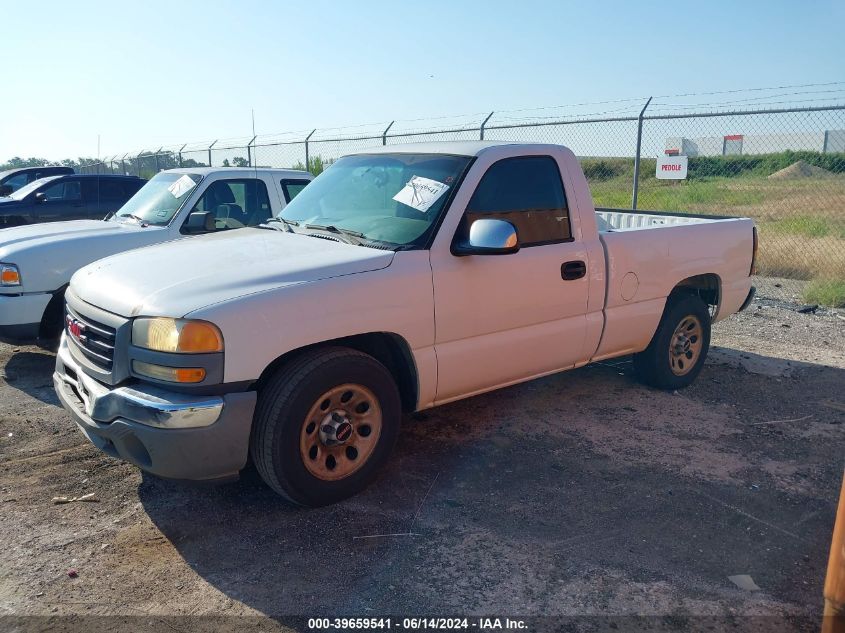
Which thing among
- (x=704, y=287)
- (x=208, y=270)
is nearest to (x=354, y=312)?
(x=208, y=270)

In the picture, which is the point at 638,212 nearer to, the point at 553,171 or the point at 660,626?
the point at 553,171

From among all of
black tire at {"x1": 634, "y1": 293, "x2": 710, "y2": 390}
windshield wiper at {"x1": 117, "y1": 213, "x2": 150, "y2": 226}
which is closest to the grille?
windshield wiper at {"x1": 117, "y1": 213, "x2": 150, "y2": 226}

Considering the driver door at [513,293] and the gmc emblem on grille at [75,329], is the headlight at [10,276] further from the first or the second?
the driver door at [513,293]

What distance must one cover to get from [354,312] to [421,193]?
104 centimetres

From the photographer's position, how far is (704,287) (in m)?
6.03

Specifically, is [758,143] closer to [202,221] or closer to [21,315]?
[202,221]

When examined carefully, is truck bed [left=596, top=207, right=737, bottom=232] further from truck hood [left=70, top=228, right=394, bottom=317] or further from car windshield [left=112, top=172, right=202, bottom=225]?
car windshield [left=112, top=172, right=202, bottom=225]

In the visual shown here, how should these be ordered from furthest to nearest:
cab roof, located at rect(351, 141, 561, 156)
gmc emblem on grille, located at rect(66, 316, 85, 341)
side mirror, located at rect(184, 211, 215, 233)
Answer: side mirror, located at rect(184, 211, 215, 233) → cab roof, located at rect(351, 141, 561, 156) → gmc emblem on grille, located at rect(66, 316, 85, 341)

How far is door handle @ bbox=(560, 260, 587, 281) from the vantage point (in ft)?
15.1

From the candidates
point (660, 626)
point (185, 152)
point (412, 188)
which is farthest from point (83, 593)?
point (185, 152)

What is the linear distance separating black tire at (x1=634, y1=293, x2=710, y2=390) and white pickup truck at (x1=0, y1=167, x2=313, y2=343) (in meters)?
3.93

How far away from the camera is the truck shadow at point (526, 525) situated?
3100 millimetres

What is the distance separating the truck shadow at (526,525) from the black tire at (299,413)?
17cm

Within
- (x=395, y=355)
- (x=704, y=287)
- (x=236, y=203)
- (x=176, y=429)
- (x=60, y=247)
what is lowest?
(x=176, y=429)
